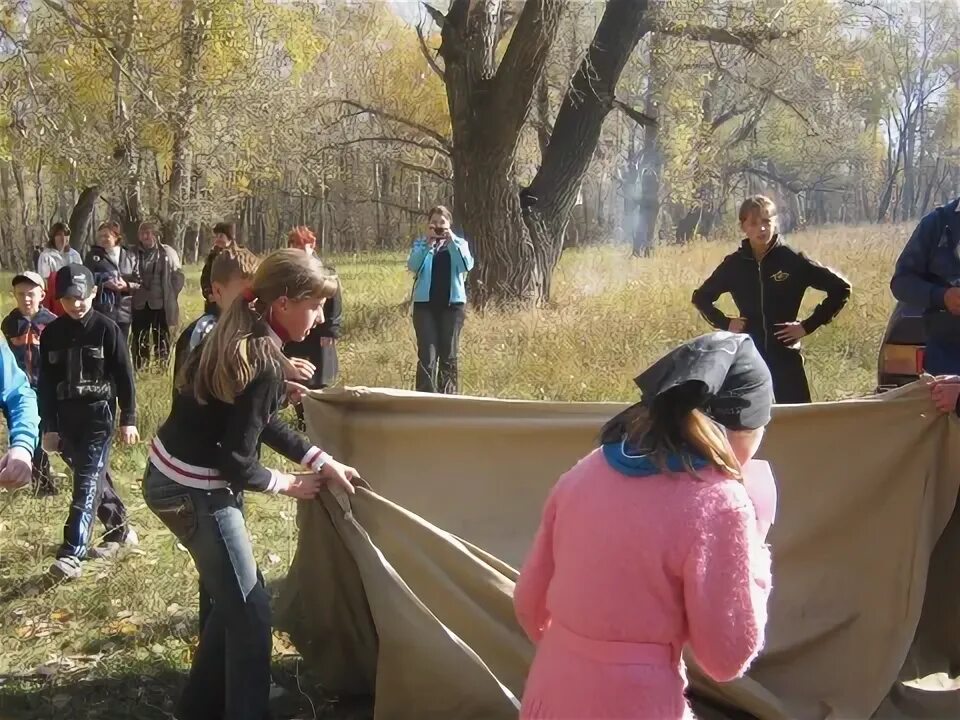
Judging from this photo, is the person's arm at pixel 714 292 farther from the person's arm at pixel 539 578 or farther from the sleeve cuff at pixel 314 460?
the person's arm at pixel 539 578

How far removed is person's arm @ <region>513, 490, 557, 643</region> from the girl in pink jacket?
0.29ft

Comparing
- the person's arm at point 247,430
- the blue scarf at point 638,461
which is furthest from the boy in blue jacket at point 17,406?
the blue scarf at point 638,461

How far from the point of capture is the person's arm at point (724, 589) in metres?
1.80

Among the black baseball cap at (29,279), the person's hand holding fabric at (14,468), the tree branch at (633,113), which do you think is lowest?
the person's hand holding fabric at (14,468)

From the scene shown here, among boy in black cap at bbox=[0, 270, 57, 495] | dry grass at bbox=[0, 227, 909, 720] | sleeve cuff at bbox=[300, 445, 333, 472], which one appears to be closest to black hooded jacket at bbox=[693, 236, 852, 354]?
dry grass at bbox=[0, 227, 909, 720]

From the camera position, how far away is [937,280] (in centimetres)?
411

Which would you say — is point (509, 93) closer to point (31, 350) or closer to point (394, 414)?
point (31, 350)

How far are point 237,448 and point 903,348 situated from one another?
379cm

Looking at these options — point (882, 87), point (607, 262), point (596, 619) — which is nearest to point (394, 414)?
point (596, 619)

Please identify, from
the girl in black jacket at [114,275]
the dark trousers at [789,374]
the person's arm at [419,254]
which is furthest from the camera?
the girl in black jacket at [114,275]

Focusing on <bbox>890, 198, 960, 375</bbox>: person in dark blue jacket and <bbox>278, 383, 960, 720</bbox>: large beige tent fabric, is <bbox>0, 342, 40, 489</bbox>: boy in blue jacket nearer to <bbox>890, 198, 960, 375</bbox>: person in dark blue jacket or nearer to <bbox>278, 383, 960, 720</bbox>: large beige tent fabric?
<bbox>278, 383, 960, 720</bbox>: large beige tent fabric

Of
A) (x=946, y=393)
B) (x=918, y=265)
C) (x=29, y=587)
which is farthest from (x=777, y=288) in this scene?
(x=29, y=587)

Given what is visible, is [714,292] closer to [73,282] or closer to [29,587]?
[73,282]

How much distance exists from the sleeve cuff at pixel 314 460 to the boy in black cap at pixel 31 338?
12.4 feet
